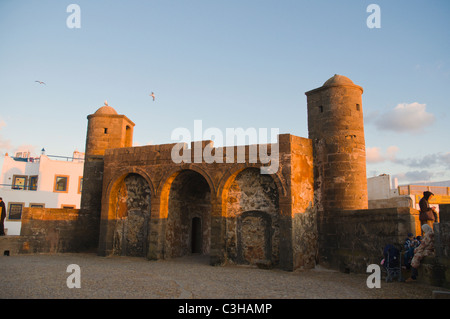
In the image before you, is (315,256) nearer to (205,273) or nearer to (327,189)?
(327,189)

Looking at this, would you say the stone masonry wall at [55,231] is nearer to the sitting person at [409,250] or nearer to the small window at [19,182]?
the small window at [19,182]

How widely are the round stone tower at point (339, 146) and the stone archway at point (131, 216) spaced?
7260 millimetres

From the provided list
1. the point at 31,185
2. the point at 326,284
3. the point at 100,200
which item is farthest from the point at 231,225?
the point at 31,185

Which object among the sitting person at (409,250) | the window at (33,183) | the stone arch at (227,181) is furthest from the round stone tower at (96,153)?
the sitting person at (409,250)

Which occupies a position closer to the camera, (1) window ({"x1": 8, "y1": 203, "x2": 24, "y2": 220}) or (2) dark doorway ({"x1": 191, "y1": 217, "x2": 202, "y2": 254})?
(2) dark doorway ({"x1": 191, "y1": 217, "x2": 202, "y2": 254})

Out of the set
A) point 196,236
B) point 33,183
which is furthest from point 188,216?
point 33,183

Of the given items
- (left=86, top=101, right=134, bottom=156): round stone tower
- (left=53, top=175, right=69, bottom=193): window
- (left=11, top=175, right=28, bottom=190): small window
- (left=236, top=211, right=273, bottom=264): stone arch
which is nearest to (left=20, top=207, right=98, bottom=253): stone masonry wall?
(left=86, top=101, right=134, bottom=156): round stone tower

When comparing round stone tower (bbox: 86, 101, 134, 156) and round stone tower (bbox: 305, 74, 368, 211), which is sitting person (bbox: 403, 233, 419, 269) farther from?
round stone tower (bbox: 86, 101, 134, 156)

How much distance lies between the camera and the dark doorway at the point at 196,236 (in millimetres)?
15977

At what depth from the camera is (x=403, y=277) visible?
377 inches

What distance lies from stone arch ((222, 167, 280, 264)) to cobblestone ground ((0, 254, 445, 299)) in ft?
2.39

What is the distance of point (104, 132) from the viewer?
17062mm

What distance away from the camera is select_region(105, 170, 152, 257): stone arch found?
49.1 feet
